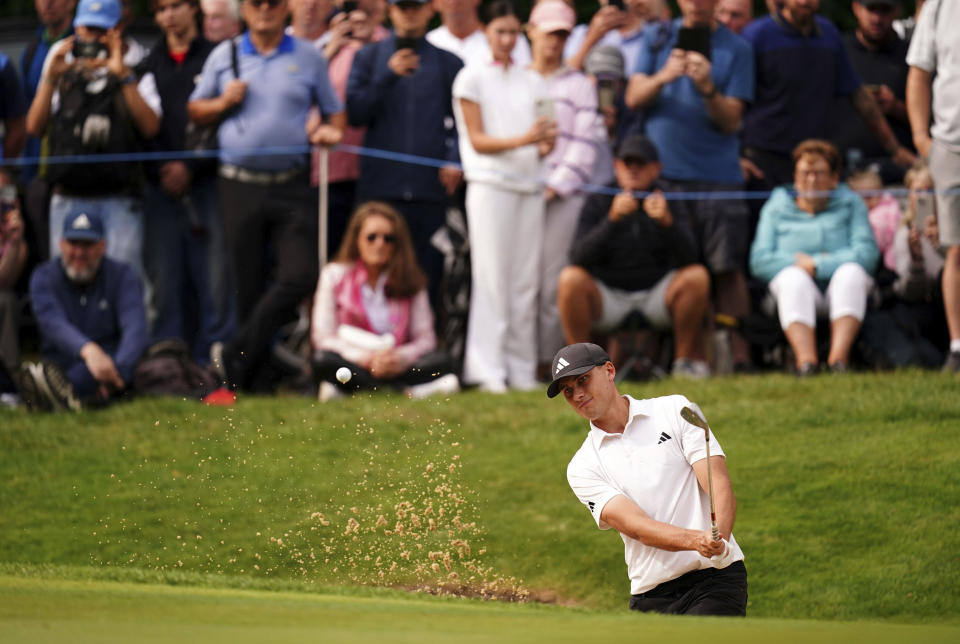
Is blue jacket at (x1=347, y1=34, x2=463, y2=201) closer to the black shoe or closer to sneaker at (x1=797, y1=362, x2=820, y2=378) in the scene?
the black shoe

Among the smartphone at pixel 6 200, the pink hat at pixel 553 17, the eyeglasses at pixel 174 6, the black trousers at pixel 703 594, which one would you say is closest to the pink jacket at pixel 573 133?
the pink hat at pixel 553 17

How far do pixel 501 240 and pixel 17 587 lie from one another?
5.74 meters

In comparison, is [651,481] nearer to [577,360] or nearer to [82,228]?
[577,360]

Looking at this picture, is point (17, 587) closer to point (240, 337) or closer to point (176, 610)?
point (176, 610)

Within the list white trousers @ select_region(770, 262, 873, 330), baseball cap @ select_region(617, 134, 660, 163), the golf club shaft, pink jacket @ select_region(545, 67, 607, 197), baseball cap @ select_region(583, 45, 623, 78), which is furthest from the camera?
baseball cap @ select_region(583, 45, 623, 78)

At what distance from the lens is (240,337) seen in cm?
1188

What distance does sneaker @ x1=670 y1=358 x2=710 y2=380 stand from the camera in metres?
11.7

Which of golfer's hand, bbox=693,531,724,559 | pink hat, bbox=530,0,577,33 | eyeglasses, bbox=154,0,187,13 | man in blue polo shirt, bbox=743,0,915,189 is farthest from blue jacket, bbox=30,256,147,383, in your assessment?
golfer's hand, bbox=693,531,724,559

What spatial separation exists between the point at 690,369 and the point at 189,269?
3.90 meters

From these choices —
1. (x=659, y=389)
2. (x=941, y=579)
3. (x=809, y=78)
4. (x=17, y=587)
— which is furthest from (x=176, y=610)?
(x=809, y=78)

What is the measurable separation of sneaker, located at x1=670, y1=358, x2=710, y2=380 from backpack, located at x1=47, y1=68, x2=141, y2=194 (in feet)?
14.2

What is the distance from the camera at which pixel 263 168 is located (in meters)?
11.9

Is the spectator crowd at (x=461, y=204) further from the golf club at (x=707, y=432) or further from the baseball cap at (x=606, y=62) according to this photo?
the golf club at (x=707, y=432)

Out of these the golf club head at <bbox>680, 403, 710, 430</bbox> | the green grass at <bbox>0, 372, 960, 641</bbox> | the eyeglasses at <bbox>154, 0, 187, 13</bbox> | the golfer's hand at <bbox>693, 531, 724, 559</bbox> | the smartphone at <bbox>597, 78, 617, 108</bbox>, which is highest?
the eyeglasses at <bbox>154, 0, 187, 13</bbox>
